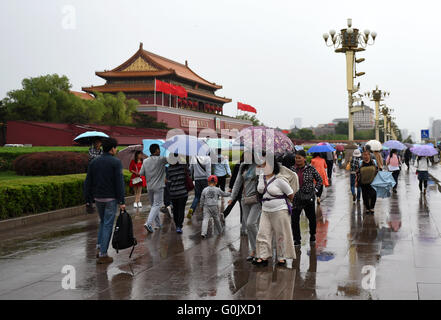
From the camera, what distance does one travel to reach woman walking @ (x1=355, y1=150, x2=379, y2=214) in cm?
1007

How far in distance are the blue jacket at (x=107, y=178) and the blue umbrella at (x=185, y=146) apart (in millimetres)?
2069

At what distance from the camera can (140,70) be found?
53219 mm

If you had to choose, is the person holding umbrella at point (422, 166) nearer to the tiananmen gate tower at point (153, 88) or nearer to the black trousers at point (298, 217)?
the black trousers at point (298, 217)

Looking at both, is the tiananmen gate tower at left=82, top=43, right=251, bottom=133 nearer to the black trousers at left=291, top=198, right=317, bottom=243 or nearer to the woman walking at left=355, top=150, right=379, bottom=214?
the woman walking at left=355, top=150, right=379, bottom=214

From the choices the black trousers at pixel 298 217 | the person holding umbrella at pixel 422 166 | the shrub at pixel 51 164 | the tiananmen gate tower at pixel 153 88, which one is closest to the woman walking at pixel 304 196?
the black trousers at pixel 298 217

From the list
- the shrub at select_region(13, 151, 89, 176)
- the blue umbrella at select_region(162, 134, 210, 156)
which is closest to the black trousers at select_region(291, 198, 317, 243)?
the blue umbrella at select_region(162, 134, 210, 156)

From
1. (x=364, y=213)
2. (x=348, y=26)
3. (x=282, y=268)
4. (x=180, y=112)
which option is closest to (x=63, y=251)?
(x=282, y=268)

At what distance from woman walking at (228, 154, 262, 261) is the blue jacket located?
5.20 feet

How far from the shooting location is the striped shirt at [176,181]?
8031 millimetres

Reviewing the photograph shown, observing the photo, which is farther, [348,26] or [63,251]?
[348,26]

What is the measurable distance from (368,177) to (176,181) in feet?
14.4
